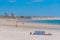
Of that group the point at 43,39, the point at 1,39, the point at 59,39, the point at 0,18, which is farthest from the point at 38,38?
the point at 0,18

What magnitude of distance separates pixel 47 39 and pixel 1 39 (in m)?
2.04

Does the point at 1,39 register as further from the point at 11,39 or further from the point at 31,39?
the point at 31,39

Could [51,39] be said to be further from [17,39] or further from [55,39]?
[17,39]

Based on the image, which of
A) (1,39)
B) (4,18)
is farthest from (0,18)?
(1,39)

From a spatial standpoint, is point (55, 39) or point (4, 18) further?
point (4, 18)

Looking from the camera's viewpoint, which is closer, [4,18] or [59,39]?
[59,39]

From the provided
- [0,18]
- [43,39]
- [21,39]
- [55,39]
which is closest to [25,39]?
[21,39]

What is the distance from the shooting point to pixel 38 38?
864 centimetres

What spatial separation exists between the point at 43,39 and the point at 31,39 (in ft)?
1.74

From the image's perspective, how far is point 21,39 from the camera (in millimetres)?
8453

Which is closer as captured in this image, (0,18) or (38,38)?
(38,38)

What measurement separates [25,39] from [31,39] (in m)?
0.27

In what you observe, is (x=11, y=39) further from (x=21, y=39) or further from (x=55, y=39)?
(x=55, y=39)

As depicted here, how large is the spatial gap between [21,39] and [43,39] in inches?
38.4
